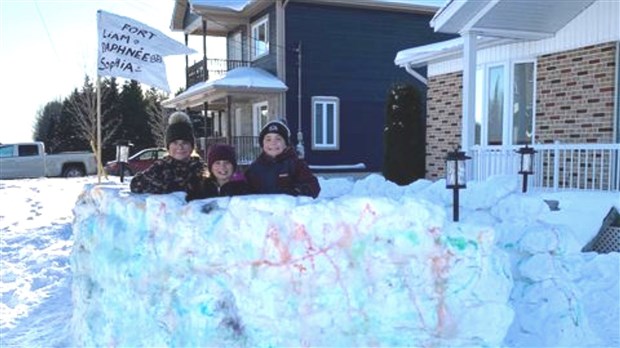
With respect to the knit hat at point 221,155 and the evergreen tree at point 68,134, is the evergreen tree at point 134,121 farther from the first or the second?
the knit hat at point 221,155

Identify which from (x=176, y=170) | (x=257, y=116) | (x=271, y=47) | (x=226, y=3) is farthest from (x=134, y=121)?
(x=176, y=170)

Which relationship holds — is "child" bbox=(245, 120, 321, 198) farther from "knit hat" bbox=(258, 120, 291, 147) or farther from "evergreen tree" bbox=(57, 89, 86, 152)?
"evergreen tree" bbox=(57, 89, 86, 152)

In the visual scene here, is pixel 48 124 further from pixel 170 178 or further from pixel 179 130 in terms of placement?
pixel 170 178

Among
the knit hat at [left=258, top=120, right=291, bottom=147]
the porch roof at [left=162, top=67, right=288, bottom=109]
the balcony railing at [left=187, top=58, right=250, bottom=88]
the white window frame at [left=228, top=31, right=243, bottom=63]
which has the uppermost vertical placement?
the white window frame at [left=228, top=31, right=243, bottom=63]

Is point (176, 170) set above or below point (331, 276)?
above

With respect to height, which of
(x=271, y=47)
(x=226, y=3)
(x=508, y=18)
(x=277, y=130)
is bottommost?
(x=277, y=130)

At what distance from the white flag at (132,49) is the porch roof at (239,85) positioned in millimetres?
9614

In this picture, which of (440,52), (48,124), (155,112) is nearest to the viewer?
(440,52)

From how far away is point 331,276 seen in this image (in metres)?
3.08

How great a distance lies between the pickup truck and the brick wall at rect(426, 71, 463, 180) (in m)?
17.2

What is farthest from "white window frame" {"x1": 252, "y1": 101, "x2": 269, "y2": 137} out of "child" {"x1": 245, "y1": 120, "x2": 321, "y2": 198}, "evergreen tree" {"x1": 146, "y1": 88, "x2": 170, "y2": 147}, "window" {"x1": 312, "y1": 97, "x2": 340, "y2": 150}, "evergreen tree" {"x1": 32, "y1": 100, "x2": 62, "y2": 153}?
"evergreen tree" {"x1": 32, "y1": 100, "x2": 62, "y2": 153}

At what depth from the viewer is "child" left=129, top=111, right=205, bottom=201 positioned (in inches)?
148

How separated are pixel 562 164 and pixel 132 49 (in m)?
6.66

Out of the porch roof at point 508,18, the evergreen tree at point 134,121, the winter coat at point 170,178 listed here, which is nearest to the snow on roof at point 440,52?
the porch roof at point 508,18
